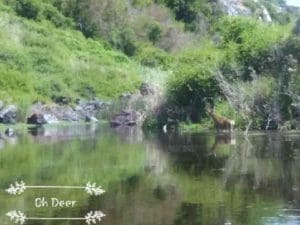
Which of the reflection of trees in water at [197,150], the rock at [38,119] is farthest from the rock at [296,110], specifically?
the rock at [38,119]

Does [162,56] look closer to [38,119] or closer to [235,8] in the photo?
[235,8]

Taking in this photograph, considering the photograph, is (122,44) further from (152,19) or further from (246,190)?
(246,190)

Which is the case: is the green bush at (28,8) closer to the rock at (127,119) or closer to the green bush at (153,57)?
the green bush at (153,57)

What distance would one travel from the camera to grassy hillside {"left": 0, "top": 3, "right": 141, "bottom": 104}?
6191 cm

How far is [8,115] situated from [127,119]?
855cm

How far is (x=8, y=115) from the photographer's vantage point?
4919 centimetres

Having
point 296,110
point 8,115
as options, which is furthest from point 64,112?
point 296,110

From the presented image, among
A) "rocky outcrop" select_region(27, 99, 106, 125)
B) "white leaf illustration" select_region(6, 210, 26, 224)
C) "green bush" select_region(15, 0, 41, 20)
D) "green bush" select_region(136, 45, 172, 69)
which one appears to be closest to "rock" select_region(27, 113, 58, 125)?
"rocky outcrop" select_region(27, 99, 106, 125)

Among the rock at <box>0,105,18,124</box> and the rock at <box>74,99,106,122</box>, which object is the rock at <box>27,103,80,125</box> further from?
the rock at <box>0,105,18,124</box>

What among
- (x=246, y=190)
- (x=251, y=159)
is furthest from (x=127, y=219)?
(x=251, y=159)

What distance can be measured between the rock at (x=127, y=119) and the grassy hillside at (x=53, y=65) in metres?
11.2

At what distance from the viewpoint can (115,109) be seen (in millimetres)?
53250

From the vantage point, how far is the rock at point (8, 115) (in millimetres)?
48722

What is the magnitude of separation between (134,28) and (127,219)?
77.5 meters
